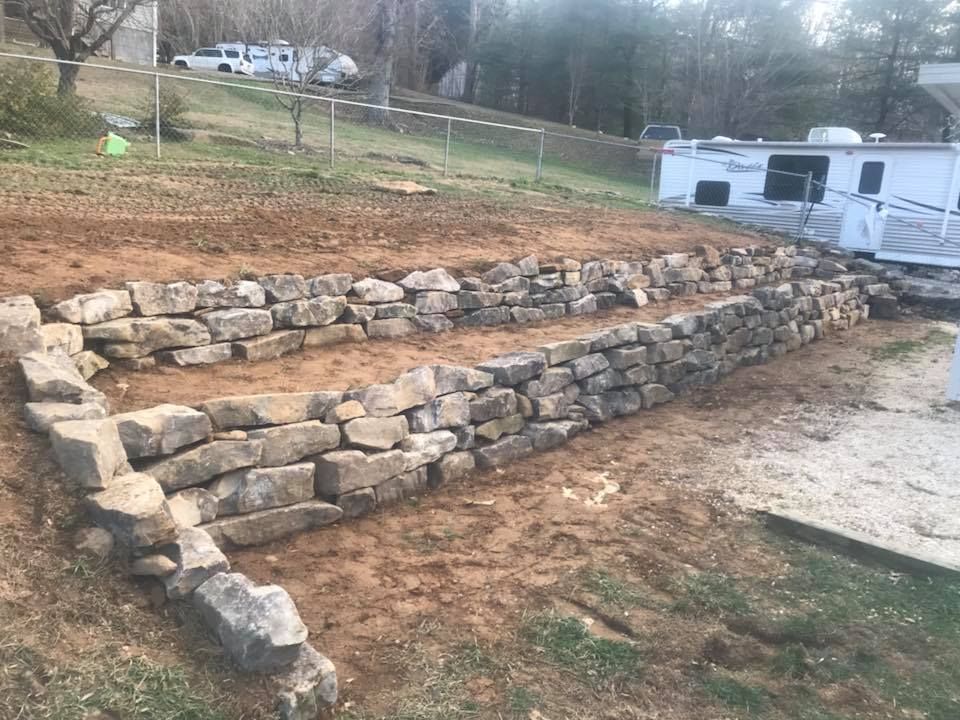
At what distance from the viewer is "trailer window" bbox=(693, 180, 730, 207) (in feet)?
57.8

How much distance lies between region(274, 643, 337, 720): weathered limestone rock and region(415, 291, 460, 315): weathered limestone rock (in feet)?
14.9

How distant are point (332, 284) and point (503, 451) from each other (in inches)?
80.8

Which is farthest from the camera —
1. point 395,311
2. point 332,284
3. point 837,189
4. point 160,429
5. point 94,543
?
point 837,189

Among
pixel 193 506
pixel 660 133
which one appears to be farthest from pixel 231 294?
pixel 660 133

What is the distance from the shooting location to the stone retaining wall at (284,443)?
123 inches

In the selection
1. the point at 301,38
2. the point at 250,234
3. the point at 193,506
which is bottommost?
the point at 193,506

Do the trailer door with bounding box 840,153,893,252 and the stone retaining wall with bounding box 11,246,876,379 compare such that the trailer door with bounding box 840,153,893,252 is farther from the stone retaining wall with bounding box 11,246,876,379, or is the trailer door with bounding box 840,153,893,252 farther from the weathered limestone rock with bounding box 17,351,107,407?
the weathered limestone rock with bounding box 17,351,107,407

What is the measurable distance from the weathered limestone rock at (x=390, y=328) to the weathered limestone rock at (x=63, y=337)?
2.48m

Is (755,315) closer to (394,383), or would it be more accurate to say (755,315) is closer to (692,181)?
(394,383)

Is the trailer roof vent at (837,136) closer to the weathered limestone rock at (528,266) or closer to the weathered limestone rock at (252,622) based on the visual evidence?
the weathered limestone rock at (528,266)

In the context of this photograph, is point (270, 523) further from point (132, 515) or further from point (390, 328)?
point (390, 328)

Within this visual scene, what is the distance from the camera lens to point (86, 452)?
3.36 meters

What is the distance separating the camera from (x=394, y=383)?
5367 millimetres

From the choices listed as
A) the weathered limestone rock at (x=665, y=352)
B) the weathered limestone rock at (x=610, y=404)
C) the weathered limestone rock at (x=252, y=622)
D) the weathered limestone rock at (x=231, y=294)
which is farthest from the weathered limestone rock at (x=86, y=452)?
the weathered limestone rock at (x=665, y=352)
